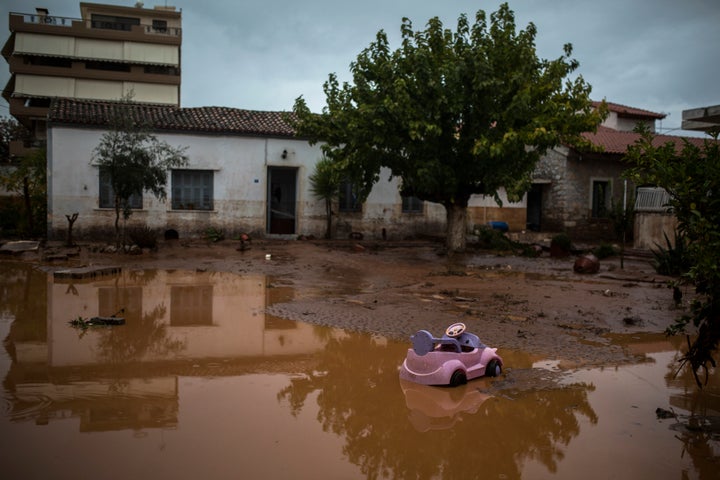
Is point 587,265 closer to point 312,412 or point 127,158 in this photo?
point 312,412

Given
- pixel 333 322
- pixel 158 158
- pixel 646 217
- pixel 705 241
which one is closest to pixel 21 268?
pixel 158 158

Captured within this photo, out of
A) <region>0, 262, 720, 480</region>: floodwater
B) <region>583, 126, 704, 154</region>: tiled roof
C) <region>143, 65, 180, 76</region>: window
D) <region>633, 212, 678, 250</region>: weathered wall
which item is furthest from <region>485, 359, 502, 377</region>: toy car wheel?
<region>143, 65, 180, 76</region>: window

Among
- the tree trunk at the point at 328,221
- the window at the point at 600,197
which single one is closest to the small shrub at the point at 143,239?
the tree trunk at the point at 328,221

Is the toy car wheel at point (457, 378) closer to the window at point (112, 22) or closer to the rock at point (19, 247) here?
the rock at point (19, 247)

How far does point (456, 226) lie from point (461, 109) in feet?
13.1

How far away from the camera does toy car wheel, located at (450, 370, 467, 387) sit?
234 inches

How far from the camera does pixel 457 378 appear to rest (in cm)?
596

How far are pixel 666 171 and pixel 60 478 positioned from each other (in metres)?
5.14

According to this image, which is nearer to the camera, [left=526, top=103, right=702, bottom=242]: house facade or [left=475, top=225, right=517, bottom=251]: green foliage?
[left=475, top=225, right=517, bottom=251]: green foliage

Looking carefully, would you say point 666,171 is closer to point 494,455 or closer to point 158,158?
point 494,455

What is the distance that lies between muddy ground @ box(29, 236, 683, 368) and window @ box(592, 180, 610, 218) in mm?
8280

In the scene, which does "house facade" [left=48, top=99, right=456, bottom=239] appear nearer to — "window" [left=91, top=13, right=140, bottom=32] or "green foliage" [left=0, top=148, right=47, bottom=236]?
"green foliage" [left=0, top=148, right=47, bottom=236]

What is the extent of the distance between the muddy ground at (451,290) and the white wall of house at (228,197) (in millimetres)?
1757

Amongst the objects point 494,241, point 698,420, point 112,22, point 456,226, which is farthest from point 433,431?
point 112,22
